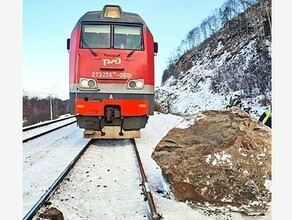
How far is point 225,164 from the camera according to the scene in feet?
6.40

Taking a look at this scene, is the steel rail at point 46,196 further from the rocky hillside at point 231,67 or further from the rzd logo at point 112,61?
the rzd logo at point 112,61

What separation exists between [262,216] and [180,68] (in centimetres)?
86

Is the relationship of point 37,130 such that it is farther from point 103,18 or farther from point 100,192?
point 100,192

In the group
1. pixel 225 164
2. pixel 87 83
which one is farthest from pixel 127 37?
pixel 225 164

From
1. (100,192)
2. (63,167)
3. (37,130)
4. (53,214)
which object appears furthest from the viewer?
(37,130)

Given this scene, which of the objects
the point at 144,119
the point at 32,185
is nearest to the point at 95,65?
the point at 144,119

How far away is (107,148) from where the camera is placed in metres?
3.83

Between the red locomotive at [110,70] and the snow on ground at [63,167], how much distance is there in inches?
16.0

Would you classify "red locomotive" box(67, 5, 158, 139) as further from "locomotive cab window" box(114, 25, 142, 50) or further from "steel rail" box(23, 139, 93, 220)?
"steel rail" box(23, 139, 93, 220)

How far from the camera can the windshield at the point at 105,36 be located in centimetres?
343

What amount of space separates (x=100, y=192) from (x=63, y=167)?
2.16 ft

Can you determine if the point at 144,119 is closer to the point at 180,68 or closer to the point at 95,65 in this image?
the point at 95,65

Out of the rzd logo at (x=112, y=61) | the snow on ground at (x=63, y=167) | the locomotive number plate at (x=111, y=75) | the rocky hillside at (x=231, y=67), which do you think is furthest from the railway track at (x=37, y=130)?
the rocky hillside at (x=231, y=67)

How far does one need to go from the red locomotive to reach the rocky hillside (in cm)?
122
